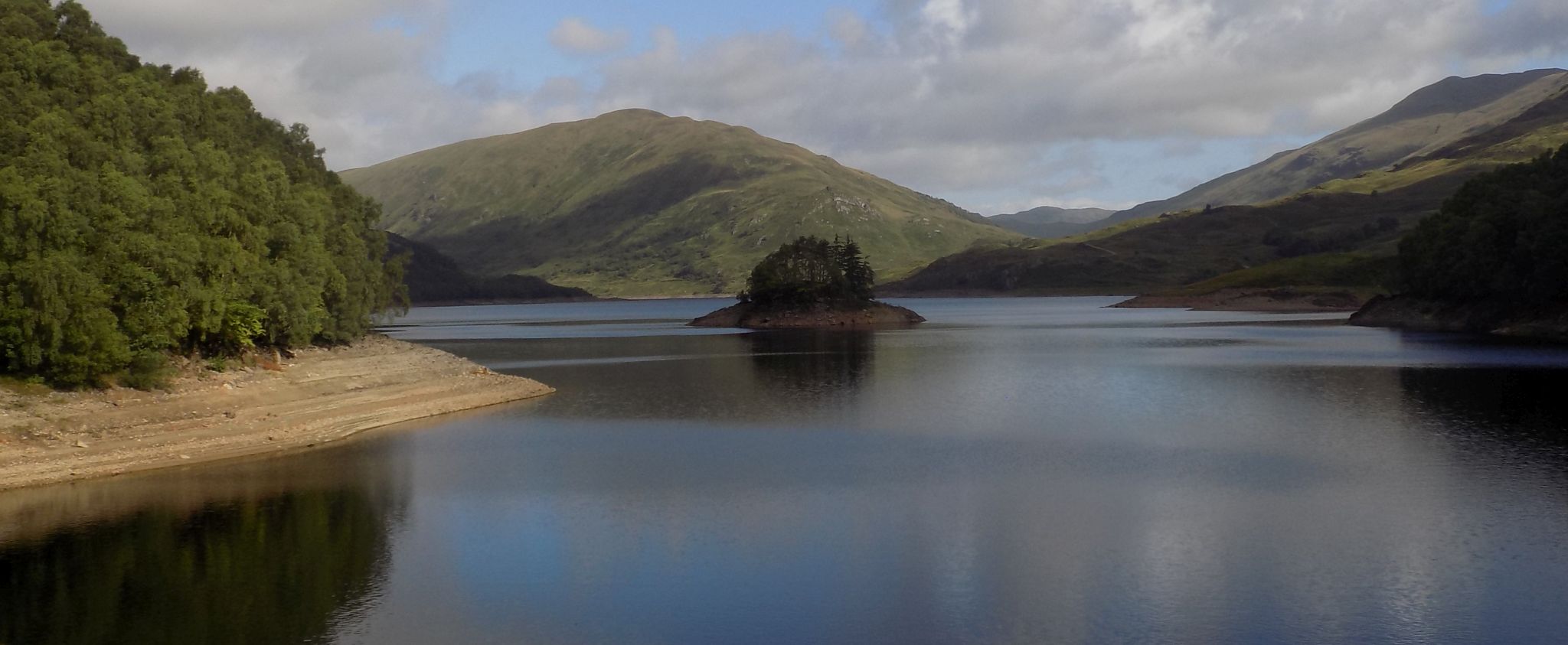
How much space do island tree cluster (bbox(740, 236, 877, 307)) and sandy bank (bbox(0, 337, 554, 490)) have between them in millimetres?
96114

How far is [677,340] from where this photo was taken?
139 m

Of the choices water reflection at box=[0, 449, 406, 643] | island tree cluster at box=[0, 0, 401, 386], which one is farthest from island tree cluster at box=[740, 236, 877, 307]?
water reflection at box=[0, 449, 406, 643]

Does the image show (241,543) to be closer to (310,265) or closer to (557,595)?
(557,595)

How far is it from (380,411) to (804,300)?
112673 millimetres

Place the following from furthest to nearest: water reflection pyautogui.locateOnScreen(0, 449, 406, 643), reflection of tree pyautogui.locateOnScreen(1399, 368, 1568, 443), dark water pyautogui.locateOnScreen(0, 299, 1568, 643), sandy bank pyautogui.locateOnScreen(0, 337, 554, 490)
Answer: reflection of tree pyautogui.locateOnScreen(1399, 368, 1568, 443), sandy bank pyautogui.locateOnScreen(0, 337, 554, 490), water reflection pyautogui.locateOnScreen(0, 449, 406, 643), dark water pyautogui.locateOnScreen(0, 299, 1568, 643)

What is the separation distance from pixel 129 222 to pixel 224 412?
9.10 m

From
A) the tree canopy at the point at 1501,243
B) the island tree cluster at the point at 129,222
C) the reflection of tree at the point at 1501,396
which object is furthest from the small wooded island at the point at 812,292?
the reflection of tree at the point at 1501,396

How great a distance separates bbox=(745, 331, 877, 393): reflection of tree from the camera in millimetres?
79688

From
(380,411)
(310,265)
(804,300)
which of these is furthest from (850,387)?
(804,300)

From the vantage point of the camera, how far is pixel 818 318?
169000 millimetres

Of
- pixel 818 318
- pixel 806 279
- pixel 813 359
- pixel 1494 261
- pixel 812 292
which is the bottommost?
pixel 813 359

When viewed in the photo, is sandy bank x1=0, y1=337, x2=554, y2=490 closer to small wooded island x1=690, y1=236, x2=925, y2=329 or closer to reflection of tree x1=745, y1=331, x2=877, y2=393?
reflection of tree x1=745, y1=331, x2=877, y2=393

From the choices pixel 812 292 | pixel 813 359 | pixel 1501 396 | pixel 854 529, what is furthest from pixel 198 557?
pixel 812 292

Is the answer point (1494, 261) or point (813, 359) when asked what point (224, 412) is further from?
point (1494, 261)
